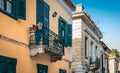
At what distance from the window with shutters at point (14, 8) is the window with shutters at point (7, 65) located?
174 centimetres

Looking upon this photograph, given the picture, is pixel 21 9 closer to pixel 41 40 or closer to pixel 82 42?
pixel 41 40

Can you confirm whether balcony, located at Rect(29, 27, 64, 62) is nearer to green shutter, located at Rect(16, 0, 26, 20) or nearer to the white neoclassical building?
green shutter, located at Rect(16, 0, 26, 20)

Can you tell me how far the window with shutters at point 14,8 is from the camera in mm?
10914

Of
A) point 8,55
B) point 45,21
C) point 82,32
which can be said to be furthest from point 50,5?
point 82,32

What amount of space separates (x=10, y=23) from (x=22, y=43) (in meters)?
1.35

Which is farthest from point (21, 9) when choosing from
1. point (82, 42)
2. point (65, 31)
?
Answer: point (82, 42)

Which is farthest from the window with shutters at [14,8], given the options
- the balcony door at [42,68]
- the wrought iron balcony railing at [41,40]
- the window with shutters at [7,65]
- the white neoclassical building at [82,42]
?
the white neoclassical building at [82,42]

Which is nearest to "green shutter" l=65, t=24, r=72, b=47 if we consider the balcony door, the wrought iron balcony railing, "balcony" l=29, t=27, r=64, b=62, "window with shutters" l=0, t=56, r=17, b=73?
the balcony door

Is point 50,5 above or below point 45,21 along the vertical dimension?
above

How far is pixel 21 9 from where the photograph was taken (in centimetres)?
1209

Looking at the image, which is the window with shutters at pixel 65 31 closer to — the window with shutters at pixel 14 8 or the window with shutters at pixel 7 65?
the window with shutters at pixel 14 8

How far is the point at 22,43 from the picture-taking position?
12180mm

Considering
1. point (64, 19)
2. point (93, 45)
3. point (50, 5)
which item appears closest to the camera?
point (50, 5)

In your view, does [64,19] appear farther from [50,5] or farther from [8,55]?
[8,55]
